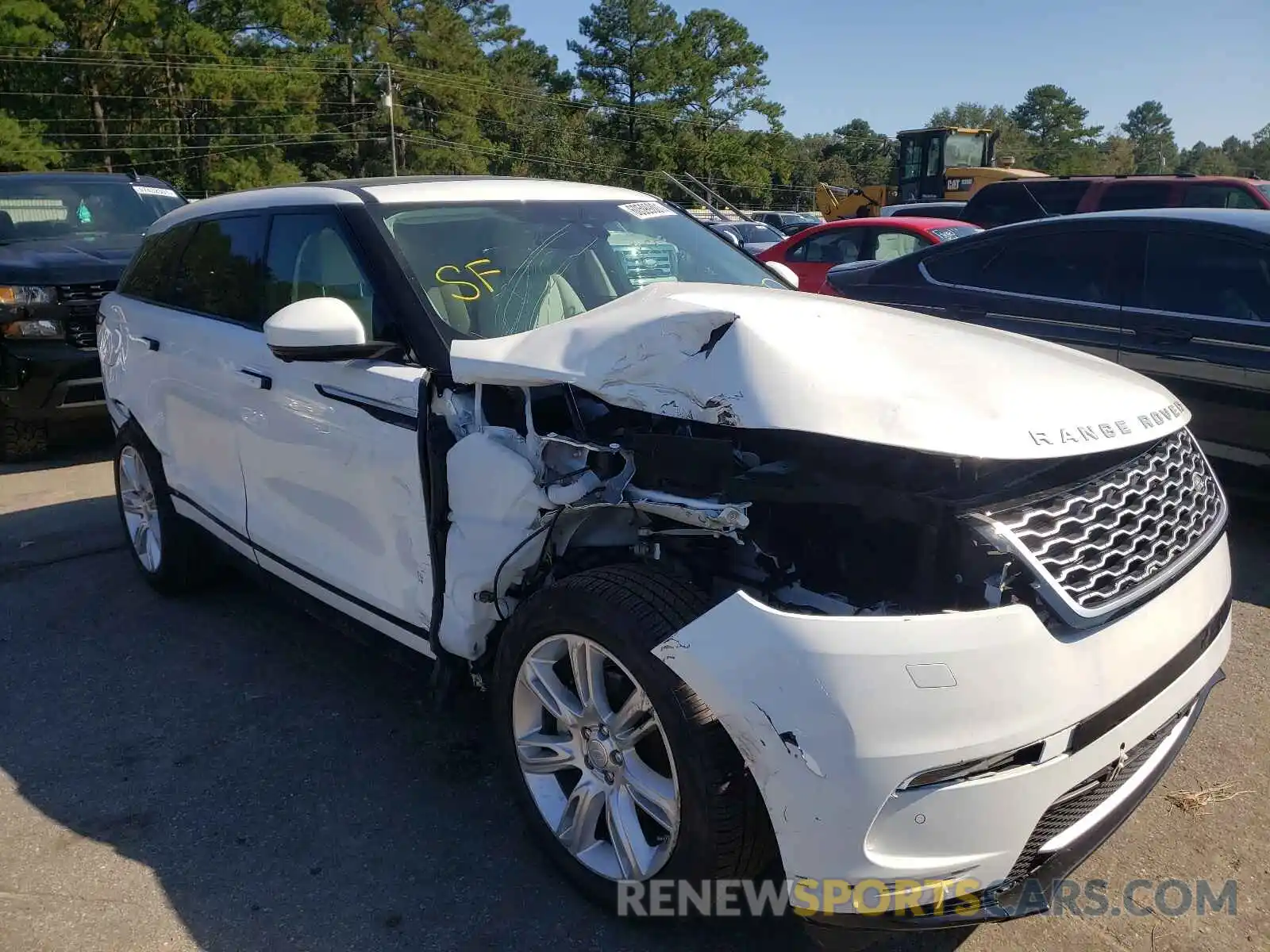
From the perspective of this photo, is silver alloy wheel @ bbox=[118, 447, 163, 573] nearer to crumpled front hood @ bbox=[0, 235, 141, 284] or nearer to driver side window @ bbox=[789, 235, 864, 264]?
crumpled front hood @ bbox=[0, 235, 141, 284]

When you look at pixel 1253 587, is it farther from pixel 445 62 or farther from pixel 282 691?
pixel 445 62

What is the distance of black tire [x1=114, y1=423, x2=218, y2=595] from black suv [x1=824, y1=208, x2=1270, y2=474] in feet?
14.0

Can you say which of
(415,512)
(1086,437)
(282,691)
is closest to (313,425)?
(415,512)

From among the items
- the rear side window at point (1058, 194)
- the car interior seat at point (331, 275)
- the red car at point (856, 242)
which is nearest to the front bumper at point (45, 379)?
the car interior seat at point (331, 275)

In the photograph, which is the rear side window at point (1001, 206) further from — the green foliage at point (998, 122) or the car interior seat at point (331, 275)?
the green foliage at point (998, 122)

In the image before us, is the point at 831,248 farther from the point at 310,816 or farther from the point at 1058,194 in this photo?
the point at 310,816

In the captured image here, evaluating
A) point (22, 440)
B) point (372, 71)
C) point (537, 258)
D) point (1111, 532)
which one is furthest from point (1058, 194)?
point (372, 71)

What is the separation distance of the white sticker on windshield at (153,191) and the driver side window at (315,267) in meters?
6.19

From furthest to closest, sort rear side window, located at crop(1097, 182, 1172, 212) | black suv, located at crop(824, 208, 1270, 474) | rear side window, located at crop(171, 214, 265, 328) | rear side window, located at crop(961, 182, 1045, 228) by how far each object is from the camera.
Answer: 1. rear side window, located at crop(961, 182, 1045, 228)
2. rear side window, located at crop(1097, 182, 1172, 212)
3. black suv, located at crop(824, 208, 1270, 474)
4. rear side window, located at crop(171, 214, 265, 328)

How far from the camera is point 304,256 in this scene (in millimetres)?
3385

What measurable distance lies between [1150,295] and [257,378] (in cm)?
446

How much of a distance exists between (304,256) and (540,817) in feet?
6.90

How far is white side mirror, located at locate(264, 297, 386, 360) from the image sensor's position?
2721 millimetres

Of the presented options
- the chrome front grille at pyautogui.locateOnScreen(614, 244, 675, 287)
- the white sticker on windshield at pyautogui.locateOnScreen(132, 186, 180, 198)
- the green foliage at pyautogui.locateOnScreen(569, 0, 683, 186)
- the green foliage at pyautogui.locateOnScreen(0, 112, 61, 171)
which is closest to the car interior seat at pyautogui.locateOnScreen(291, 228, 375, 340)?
the chrome front grille at pyautogui.locateOnScreen(614, 244, 675, 287)
